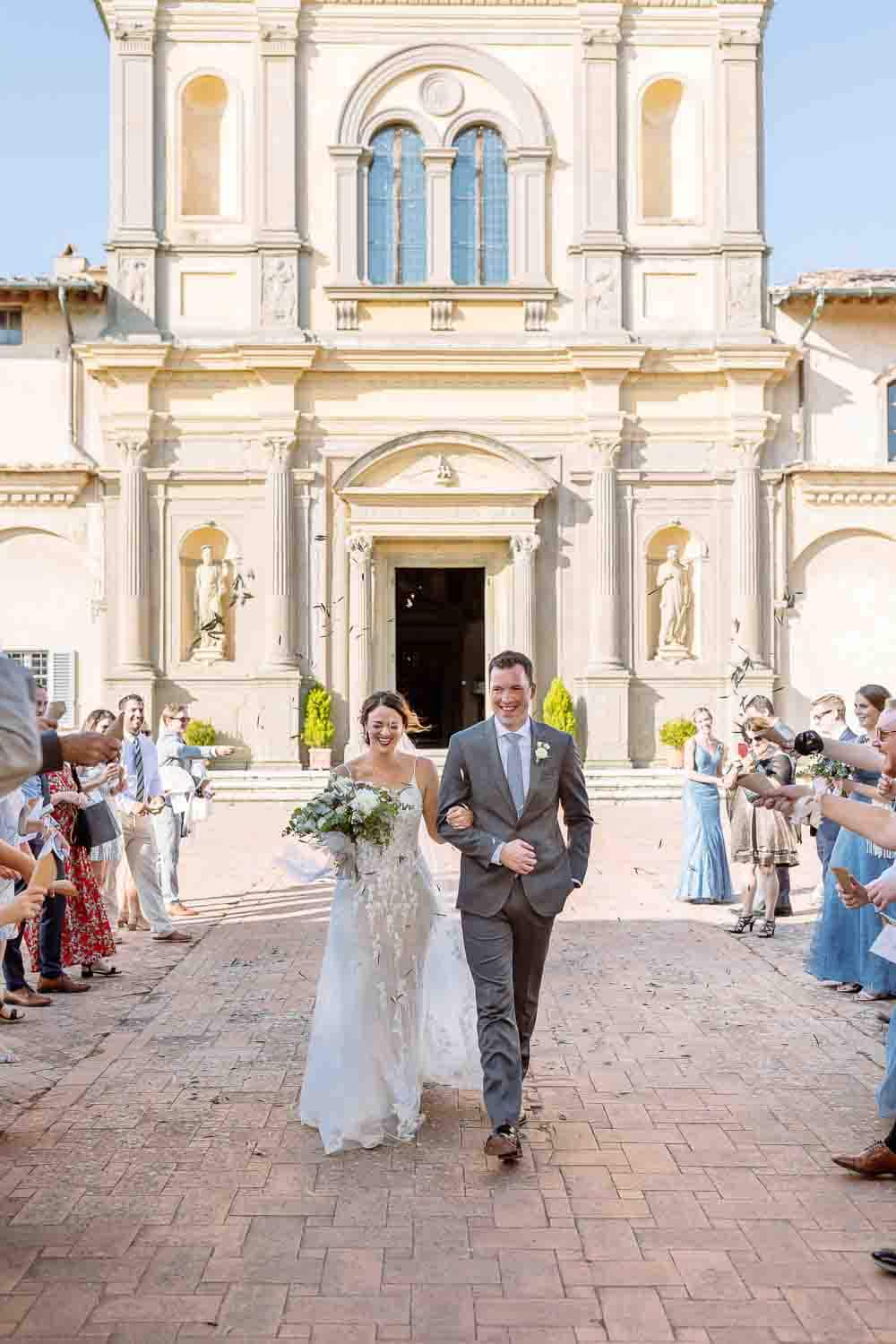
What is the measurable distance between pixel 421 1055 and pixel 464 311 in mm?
20929

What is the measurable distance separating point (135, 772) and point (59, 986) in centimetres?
233

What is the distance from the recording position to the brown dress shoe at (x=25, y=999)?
9102mm

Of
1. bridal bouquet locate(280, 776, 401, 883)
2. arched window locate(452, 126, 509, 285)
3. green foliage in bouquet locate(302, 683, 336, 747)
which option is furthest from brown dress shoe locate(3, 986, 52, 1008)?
arched window locate(452, 126, 509, 285)

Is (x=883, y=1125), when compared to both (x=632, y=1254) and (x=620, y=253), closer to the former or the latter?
(x=632, y=1254)

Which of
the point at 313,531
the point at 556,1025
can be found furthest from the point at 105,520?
the point at 556,1025

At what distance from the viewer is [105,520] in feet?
82.9

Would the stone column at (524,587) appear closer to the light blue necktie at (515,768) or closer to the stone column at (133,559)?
the stone column at (133,559)

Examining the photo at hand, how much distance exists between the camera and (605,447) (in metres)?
25.2

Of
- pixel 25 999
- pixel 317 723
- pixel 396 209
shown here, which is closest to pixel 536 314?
pixel 396 209

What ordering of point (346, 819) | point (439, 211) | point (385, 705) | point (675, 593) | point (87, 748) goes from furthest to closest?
point (439, 211) < point (675, 593) < point (385, 705) < point (346, 819) < point (87, 748)

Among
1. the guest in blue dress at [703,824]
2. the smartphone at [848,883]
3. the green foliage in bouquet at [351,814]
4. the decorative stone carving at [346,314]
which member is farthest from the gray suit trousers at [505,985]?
the decorative stone carving at [346,314]

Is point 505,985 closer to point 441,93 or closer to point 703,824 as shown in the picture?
point 703,824

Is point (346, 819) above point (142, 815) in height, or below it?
above

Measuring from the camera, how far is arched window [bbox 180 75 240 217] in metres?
25.7
